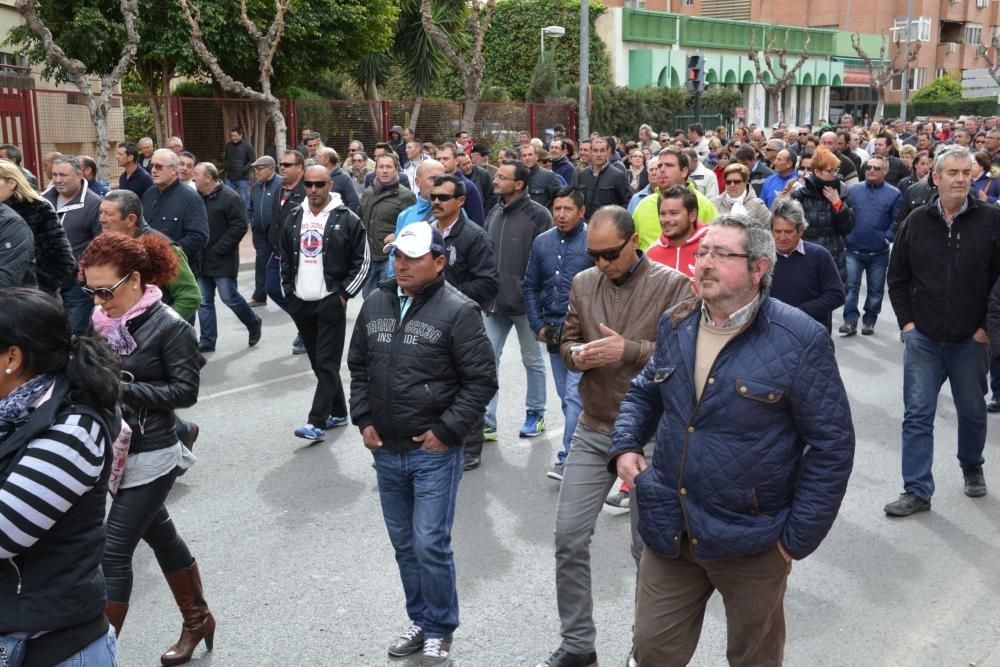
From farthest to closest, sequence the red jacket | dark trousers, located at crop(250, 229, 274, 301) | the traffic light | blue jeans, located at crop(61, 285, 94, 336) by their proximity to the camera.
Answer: the traffic light < dark trousers, located at crop(250, 229, 274, 301) < blue jeans, located at crop(61, 285, 94, 336) < the red jacket

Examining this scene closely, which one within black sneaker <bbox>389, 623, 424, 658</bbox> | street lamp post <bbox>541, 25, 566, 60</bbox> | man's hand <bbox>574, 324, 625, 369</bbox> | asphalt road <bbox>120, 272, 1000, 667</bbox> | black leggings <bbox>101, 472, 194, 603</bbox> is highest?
Answer: street lamp post <bbox>541, 25, 566, 60</bbox>

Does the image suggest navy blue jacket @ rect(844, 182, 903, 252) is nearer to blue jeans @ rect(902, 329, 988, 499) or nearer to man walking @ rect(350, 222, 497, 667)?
blue jeans @ rect(902, 329, 988, 499)

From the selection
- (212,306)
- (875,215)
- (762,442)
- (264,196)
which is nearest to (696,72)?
(875,215)

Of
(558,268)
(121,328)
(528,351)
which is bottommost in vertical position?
(528,351)

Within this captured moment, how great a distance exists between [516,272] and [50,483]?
5233 millimetres

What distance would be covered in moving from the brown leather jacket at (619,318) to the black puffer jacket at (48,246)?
3.82 meters

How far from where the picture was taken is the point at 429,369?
441 centimetres

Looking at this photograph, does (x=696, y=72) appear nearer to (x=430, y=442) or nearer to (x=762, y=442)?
(x=430, y=442)

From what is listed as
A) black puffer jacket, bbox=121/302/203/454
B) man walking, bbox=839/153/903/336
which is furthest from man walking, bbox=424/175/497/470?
man walking, bbox=839/153/903/336

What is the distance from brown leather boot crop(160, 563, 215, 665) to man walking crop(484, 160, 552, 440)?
3.34 meters

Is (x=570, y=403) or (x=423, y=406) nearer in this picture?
(x=423, y=406)

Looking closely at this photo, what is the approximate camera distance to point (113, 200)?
6379mm

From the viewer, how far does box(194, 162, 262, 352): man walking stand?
35.5 feet

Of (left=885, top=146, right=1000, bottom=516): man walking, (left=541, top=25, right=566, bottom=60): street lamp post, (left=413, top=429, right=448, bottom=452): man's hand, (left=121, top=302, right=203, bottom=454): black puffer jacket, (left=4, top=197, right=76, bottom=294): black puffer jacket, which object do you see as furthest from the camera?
(left=541, top=25, right=566, bottom=60): street lamp post
